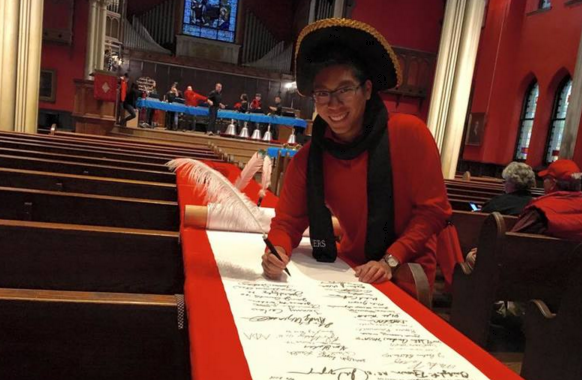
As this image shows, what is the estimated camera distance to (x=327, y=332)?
102cm

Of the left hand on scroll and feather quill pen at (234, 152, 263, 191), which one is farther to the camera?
feather quill pen at (234, 152, 263, 191)

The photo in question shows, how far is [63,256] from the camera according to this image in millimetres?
1721

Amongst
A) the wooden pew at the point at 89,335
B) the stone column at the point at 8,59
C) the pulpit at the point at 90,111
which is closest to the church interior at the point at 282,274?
the wooden pew at the point at 89,335

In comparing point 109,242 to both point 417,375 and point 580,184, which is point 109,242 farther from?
point 580,184

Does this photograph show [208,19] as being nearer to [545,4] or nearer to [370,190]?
[545,4]

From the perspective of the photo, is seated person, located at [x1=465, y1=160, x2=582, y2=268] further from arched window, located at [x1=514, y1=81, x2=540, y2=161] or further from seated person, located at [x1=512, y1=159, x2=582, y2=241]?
arched window, located at [x1=514, y1=81, x2=540, y2=161]

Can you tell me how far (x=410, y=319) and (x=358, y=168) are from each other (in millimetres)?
653

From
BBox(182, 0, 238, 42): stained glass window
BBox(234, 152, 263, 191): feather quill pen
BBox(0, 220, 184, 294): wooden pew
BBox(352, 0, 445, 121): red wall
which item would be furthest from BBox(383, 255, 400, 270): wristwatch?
BBox(182, 0, 238, 42): stained glass window

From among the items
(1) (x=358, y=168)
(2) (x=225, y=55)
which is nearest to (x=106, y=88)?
(1) (x=358, y=168)

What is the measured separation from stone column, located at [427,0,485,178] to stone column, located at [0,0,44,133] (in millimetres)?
7948

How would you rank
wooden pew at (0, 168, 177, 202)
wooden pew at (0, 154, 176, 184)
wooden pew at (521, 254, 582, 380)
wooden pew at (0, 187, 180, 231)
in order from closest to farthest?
wooden pew at (521, 254, 582, 380), wooden pew at (0, 187, 180, 231), wooden pew at (0, 168, 177, 202), wooden pew at (0, 154, 176, 184)

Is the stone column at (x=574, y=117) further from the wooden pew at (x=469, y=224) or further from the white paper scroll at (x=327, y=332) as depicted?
the white paper scroll at (x=327, y=332)

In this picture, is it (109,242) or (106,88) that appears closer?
(109,242)

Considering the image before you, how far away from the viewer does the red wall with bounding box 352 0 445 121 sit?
46.1 ft
